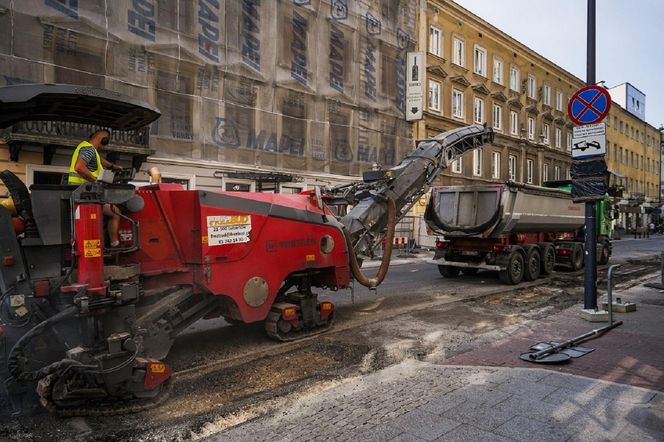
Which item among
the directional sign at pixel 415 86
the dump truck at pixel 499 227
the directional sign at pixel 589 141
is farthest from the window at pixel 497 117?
the directional sign at pixel 589 141

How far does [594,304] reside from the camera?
25.6 feet

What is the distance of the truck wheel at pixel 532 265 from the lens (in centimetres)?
1252

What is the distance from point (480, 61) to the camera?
108 feet

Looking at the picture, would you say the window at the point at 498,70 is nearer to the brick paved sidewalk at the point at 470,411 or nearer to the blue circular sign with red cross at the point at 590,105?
the blue circular sign with red cross at the point at 590,105

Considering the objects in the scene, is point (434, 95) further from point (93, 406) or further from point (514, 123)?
point (93, 406)

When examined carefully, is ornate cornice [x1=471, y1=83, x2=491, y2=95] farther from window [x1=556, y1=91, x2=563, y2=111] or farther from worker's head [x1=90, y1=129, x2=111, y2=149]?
worker's head [x1=90, y1=129, x2=111, y2=149]

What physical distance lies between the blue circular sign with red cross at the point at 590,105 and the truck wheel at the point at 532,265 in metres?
5.53

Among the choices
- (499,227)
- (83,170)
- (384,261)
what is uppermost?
(83,170)

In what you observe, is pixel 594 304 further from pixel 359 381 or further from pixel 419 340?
pixel 359 381

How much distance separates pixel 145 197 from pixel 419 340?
4021 millimetres

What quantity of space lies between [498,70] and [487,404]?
3473cm

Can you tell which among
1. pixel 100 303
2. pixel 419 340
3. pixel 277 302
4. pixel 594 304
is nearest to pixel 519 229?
pixel 594 304

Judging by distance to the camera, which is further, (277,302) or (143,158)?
(143,158)

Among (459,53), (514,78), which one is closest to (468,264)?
(459,53)
